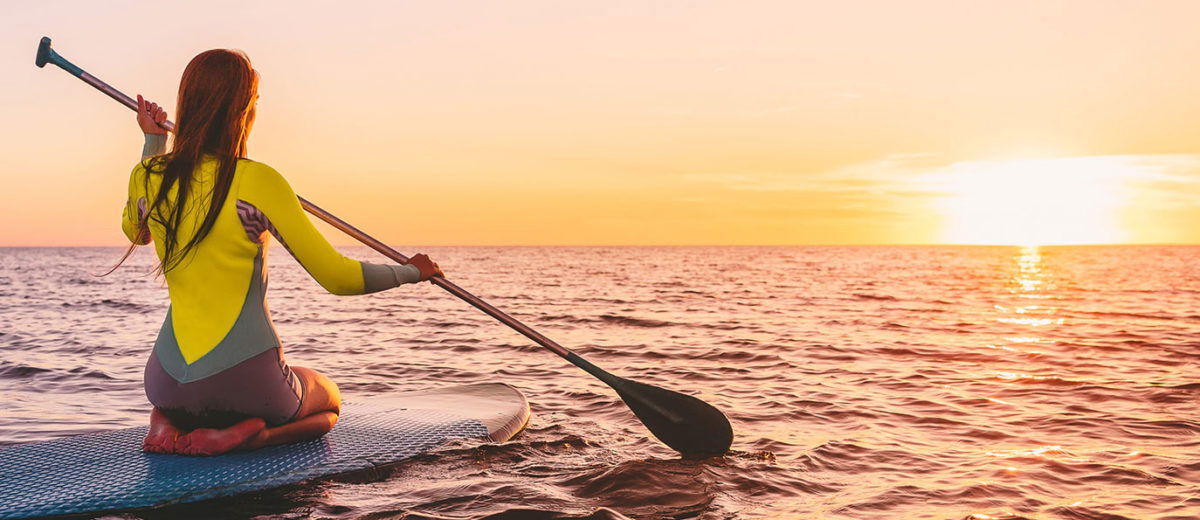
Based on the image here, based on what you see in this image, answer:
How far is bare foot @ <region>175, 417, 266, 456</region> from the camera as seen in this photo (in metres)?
3.89

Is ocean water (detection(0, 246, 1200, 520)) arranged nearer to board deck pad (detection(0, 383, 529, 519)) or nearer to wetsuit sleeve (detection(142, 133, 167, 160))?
board deck pad (detection(0, 383, 529, 519))

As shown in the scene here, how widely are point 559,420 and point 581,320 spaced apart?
9.26m

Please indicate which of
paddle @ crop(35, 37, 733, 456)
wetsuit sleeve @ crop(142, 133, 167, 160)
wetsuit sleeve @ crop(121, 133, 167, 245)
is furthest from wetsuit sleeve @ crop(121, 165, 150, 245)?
paddle @ crop(35, 37, 733, 456)

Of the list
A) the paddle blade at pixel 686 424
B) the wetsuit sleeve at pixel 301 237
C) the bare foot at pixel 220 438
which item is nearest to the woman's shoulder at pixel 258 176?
the wetsuit sleeve at pixel 301 237

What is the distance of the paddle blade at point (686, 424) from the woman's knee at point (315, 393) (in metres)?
1.83

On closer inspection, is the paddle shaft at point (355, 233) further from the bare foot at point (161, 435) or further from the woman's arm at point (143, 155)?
the bare foot at point (161, 435)

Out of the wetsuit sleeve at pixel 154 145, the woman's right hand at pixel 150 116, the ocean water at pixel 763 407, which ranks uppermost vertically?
the woman's right hand at pixel 150 116

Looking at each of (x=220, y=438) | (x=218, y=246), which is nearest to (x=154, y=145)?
(x=218, y=246)

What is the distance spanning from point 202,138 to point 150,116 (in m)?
0.70

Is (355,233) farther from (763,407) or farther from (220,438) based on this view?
(763,407)

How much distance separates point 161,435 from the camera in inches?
158

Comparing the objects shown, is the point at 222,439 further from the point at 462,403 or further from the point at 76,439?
the point at 462,403

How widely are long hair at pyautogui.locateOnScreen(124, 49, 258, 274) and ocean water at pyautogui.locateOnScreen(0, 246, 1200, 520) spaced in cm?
120

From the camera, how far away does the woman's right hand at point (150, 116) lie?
12.7 ft
